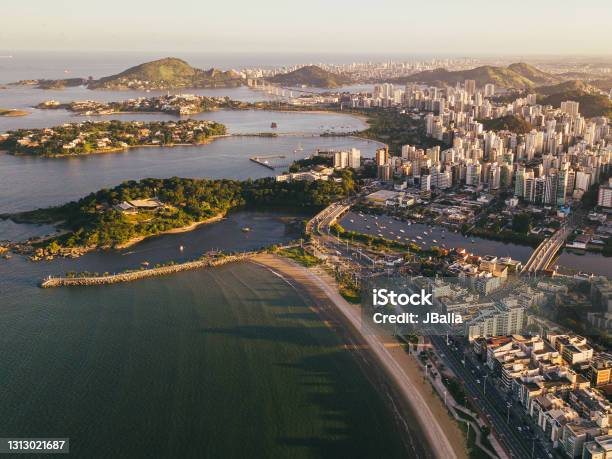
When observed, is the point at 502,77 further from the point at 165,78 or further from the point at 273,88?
the point at 165,78

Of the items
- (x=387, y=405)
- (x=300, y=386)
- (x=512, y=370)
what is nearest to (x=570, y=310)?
(x=512, y=370)

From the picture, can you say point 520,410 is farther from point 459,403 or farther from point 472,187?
point 472,187

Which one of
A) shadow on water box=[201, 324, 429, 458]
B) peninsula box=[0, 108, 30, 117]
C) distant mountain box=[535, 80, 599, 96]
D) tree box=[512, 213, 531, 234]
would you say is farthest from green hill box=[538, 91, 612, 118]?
peninsula box=[0, 108, 30, 117]

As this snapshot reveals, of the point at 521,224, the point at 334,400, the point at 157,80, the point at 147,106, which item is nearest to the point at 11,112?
the point at 147,106

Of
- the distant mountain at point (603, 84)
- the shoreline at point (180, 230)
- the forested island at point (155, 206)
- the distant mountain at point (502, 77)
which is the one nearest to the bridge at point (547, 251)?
the forested island at point (155, 206)

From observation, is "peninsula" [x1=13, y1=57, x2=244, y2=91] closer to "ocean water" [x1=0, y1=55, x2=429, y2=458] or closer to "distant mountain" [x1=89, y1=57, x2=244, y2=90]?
"distant mountain" [x1=89, y1=57, x2=244, y2=90]
